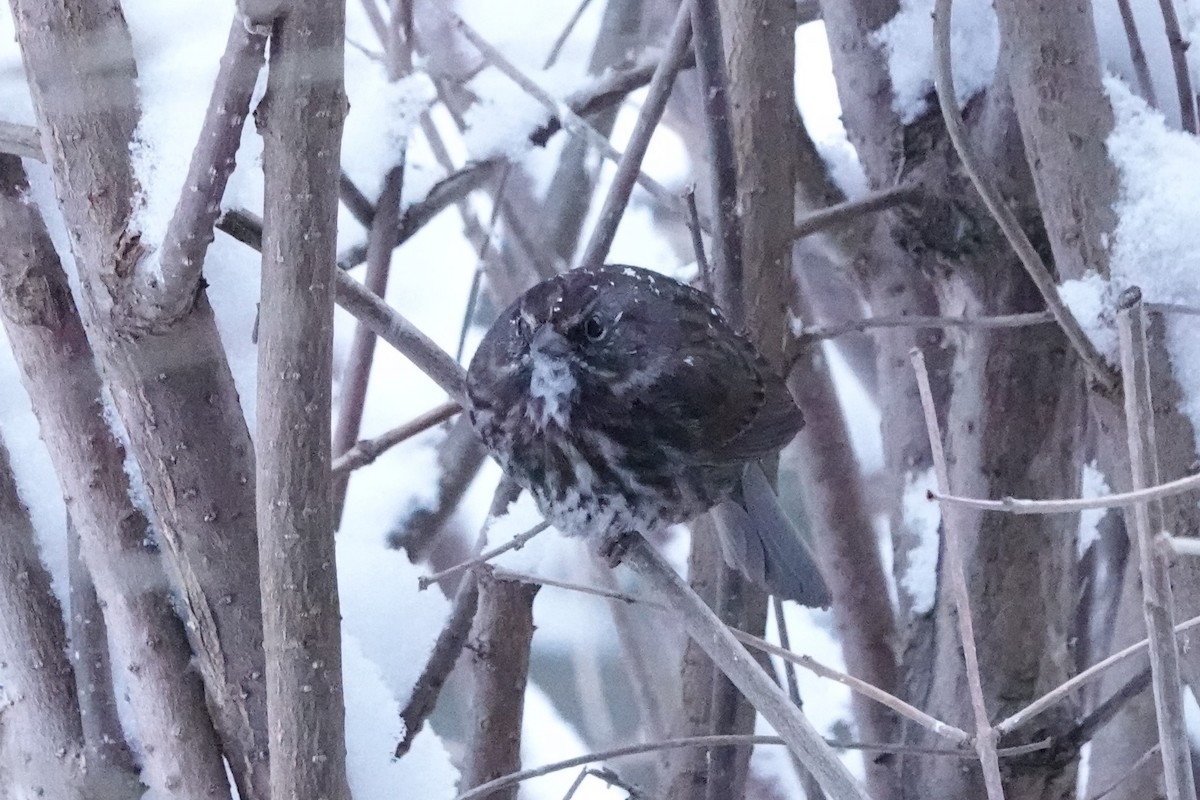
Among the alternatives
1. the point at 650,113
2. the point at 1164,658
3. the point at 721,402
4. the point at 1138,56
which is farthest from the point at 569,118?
the point at 1164,658

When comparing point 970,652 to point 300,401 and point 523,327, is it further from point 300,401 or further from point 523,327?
point 523,327

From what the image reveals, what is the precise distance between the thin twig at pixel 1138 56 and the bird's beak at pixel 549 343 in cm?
82

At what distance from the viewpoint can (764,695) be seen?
97 cm

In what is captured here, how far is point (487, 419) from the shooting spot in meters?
1.59

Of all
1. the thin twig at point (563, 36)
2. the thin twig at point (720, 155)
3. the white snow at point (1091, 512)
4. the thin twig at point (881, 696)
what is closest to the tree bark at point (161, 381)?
the thin twig at point (881, 696)

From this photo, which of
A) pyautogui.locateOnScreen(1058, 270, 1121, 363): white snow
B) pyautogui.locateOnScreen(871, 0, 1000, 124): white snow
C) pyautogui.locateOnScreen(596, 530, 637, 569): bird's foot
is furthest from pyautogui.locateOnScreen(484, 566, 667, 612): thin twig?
pyautogui.locateOnScreen(871, 0, 1000, 124): white snow

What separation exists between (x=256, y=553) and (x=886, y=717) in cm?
122

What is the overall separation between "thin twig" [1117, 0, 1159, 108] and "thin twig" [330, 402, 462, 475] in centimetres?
102

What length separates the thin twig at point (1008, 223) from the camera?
4.18 feet

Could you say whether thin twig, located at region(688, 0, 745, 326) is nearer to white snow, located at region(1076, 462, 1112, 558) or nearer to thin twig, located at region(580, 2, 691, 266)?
thin twig, located at region(580, 2, 691, 266)

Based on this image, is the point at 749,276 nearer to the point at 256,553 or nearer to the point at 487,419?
the point at 487,419

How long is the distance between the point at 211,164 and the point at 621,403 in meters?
0.70

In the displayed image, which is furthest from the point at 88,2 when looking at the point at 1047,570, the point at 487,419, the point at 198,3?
the point at 1047,570

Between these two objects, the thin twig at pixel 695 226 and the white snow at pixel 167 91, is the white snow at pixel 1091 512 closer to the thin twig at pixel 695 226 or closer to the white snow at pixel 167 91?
the thin twig at pixel 695 226
